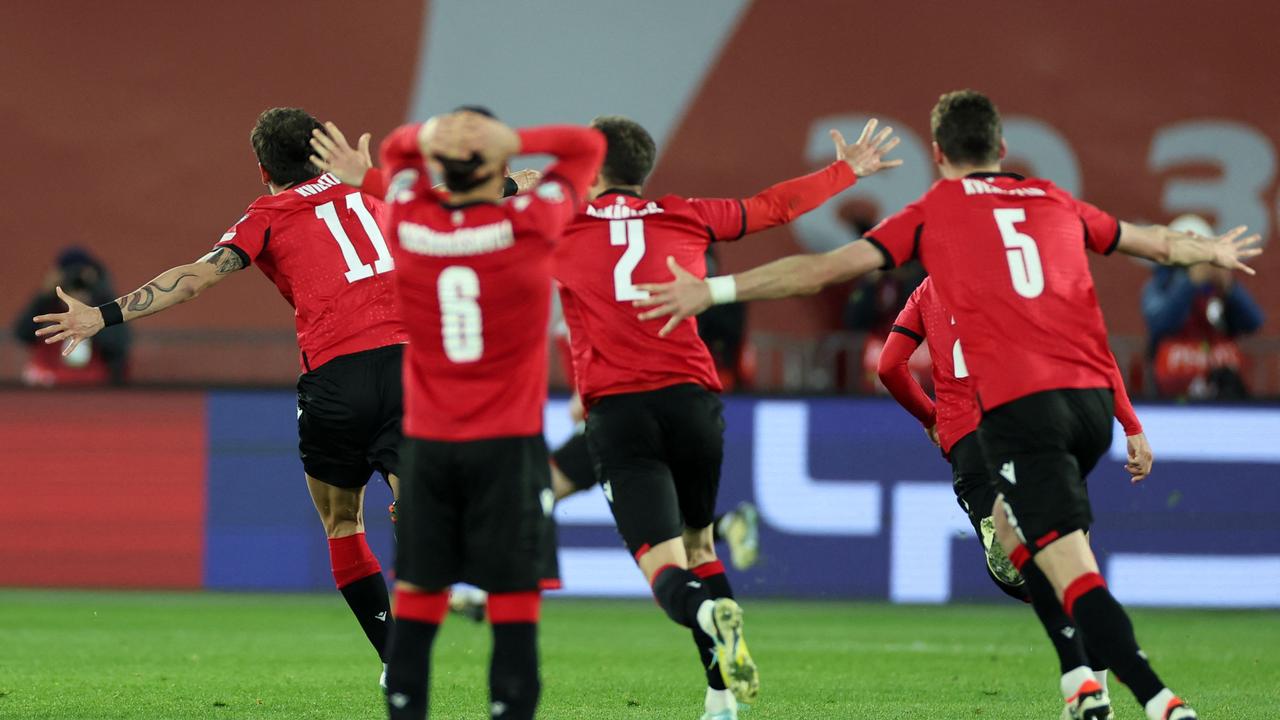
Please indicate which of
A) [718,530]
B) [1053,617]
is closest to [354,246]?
[1053,617]

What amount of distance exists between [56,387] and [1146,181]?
33.1 ft

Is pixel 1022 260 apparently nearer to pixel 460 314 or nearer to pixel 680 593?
pixel 680 593

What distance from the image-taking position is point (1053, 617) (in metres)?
6.90

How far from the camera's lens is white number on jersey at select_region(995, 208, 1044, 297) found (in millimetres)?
6070

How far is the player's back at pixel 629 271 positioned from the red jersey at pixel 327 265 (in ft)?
3.85

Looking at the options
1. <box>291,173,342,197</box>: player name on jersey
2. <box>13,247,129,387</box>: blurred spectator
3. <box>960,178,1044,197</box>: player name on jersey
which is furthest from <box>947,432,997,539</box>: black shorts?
<box>13,247,129,387</box>: blurred spectator

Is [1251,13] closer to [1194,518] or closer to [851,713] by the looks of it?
[1194,518]

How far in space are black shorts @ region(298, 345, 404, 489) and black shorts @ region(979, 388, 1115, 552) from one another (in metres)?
2.68

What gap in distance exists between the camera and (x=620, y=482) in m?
6.86

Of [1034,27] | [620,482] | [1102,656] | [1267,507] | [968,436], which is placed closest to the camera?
[1102,656]

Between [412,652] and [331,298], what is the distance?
2550 millimetres

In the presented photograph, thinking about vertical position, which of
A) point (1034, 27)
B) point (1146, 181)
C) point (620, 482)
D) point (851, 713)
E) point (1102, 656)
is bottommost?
point (851, 713)

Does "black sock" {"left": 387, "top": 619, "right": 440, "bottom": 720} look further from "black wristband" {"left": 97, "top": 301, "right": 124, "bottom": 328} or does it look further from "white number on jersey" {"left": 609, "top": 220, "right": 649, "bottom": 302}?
"black wristband" {"left": 97, "top": 301, "right": 124, "bottom": 328}

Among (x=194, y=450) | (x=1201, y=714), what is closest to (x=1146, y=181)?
(x=194, y=450)
